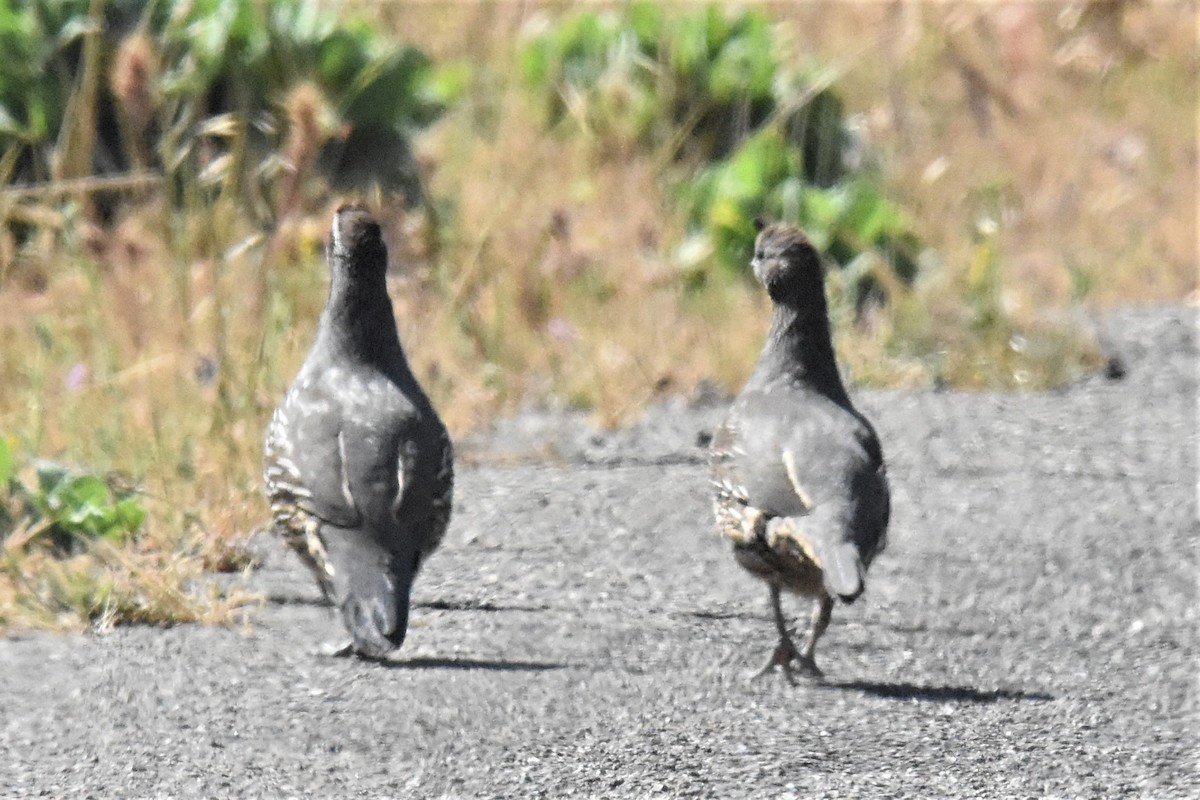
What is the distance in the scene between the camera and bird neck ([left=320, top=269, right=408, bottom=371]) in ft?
18.3

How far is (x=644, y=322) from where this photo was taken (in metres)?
8.37

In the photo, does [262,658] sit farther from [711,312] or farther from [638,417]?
[711,312]

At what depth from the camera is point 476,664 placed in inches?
205

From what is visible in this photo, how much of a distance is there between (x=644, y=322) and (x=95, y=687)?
368 cm

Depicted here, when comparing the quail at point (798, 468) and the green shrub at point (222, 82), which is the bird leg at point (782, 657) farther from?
the green shrub at point (222, 82)

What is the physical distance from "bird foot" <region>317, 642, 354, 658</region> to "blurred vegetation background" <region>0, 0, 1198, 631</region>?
370 mm

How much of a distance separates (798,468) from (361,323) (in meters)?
1.20

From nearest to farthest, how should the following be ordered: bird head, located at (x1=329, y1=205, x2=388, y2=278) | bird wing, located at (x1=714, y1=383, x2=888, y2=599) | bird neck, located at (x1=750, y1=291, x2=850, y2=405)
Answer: bird wing, located at (x1=714, y1=383, x2=888, y2=599)
bird neck, located at (x1=750, y1=291, x2=850, y2=405)
bird head, located at (x1=329, y1=205, x2=388, y2=278)

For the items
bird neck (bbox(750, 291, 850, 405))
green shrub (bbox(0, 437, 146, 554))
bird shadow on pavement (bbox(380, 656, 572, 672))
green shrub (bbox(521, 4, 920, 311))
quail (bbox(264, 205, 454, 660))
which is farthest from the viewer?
green shrub (bbox(521, 4, 920, 311))

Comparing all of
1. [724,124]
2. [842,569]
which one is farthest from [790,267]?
[724,124]

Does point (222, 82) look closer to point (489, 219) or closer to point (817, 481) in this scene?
point (489, 219)

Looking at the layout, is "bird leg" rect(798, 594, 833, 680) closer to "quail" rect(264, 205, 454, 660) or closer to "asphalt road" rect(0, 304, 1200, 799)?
"asphalt road" rect(0, 304, 1200, 799)

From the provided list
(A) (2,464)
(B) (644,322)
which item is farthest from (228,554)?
(B) (644,322)

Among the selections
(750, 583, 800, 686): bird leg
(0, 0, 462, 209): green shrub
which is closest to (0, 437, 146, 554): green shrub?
(750, 583, 800, 686): bird leg
